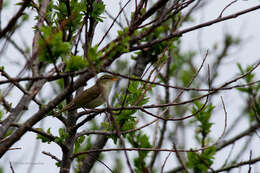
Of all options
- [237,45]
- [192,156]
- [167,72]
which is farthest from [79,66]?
[237,45]

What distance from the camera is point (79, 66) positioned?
2.52 meters

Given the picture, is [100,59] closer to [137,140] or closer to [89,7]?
[89,7]

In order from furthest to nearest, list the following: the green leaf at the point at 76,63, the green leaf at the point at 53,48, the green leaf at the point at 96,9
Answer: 1. the green leaf at the point at 96,9
2. the green leaf at the point at 76,63
3. the green leaf at the point at 53,48

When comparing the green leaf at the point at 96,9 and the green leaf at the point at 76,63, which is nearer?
the green leaf at the point at 76,63

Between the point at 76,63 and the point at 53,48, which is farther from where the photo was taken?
the point at 76,63

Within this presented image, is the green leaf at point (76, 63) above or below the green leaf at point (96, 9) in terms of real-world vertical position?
below

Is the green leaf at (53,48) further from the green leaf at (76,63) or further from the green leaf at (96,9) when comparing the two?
the green leaf at (96,9)

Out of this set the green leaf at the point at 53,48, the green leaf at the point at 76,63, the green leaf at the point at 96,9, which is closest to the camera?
the green leaf at the point at 53,48

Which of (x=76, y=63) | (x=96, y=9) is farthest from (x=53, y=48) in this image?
(x=96, y=9)

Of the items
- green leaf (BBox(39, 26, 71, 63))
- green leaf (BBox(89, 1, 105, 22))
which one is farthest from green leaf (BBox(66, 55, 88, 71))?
green leaf (BBox(89, 1, 105, 22))

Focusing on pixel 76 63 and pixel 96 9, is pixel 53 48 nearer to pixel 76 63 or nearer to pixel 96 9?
pixel 76 63

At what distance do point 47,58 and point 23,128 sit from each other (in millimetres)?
545

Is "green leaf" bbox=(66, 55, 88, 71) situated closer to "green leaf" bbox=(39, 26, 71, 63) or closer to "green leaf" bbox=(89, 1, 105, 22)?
"green leaf" bbox=(39, 26, 71, 63)

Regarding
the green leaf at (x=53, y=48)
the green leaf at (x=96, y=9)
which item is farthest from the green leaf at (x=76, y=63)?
the green leaf at (x=96, y=9)
